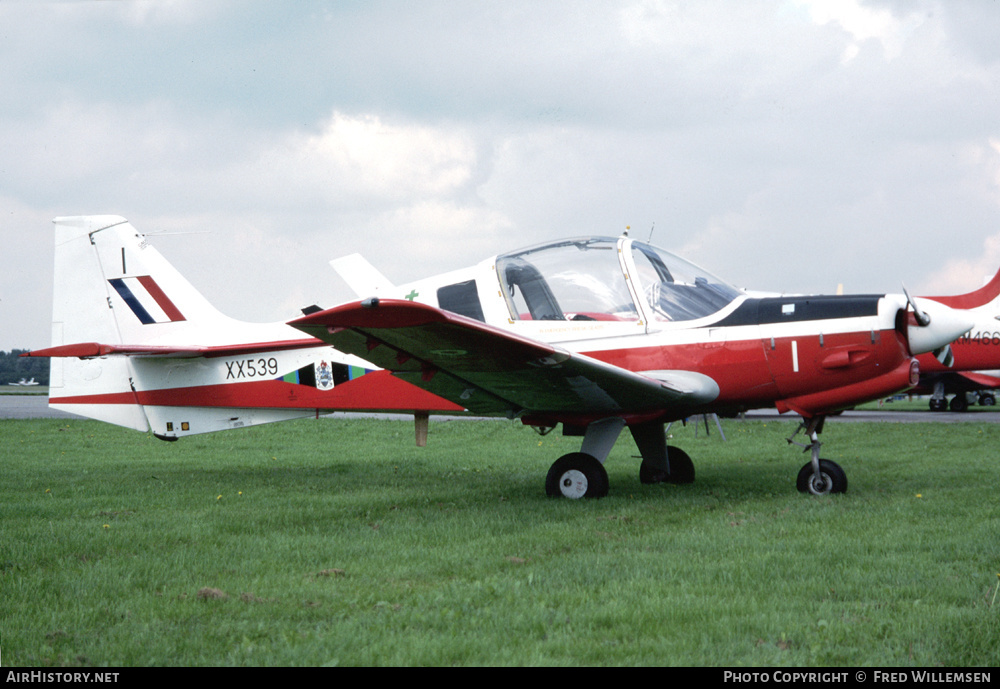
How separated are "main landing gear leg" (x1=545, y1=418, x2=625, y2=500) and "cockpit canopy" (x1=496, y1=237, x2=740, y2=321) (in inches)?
41.9

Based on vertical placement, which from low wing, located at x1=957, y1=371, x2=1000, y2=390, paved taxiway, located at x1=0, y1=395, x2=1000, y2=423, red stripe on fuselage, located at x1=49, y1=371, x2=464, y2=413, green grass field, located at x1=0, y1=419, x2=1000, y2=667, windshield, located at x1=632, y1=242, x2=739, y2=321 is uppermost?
windshield, located at x1=632, y1=242, x2=739, y2=321

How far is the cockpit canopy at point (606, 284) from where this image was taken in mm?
7332

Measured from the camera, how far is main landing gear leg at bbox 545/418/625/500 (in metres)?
7.04

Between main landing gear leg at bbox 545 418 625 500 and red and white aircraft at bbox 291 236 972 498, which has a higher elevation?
red and white aircraft at bbox 291 236 972 498

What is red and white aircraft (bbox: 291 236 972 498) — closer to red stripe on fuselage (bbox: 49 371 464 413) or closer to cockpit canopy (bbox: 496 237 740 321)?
cockpit canopy (bbox: 496 237 740 321)

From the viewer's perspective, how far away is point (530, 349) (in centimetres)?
605

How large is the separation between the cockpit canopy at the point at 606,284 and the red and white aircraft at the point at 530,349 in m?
0.01

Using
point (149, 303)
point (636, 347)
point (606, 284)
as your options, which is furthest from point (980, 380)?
point (149, 303)

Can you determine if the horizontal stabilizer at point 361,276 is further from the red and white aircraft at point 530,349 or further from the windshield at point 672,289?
the windshield at point 672,289

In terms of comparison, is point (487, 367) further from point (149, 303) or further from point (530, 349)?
point (149, 303)

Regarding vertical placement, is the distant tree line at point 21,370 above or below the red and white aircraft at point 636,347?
above

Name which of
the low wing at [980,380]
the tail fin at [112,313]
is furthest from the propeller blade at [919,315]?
the low wing at [980,380]

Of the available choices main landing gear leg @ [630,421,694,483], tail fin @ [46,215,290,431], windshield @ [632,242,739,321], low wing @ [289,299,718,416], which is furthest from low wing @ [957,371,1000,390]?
tail fin @ [46,215,290,431]

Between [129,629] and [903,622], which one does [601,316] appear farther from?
[129,629]
